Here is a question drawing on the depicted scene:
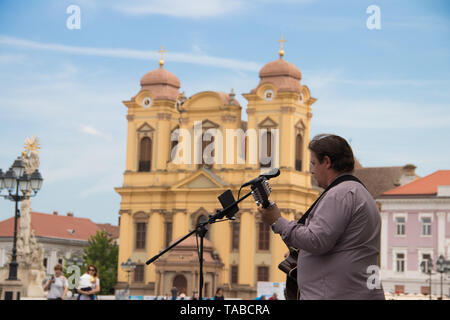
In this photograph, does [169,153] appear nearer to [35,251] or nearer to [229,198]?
[35,251]

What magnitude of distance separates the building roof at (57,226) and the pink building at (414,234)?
3863 cm

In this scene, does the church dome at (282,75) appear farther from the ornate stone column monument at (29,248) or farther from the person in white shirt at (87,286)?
the person in white shirt at (87,286)

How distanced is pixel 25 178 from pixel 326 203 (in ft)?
57.5

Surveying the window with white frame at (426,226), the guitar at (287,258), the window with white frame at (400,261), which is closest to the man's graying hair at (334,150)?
the guitar at (287,258)

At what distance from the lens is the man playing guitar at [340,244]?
4.15 metres

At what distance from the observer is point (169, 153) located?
197ft

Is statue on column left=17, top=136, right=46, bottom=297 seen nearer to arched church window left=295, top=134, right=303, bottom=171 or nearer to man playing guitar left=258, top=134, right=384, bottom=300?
arched church window left=295, top=134, right=303, bottom=171

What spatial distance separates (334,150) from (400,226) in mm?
54316

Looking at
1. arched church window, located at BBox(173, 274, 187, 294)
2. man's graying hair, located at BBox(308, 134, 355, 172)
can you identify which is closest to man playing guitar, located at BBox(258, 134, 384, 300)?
man's graying hair, located at BBox(308, 134, 355, 172)

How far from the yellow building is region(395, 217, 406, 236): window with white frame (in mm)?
5508

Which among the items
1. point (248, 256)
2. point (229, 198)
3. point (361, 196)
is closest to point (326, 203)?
point (361, 196)

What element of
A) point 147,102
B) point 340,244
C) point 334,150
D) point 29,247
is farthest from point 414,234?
point 340,244

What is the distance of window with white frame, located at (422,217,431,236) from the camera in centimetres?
5631

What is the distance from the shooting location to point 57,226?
89125 millimetres
